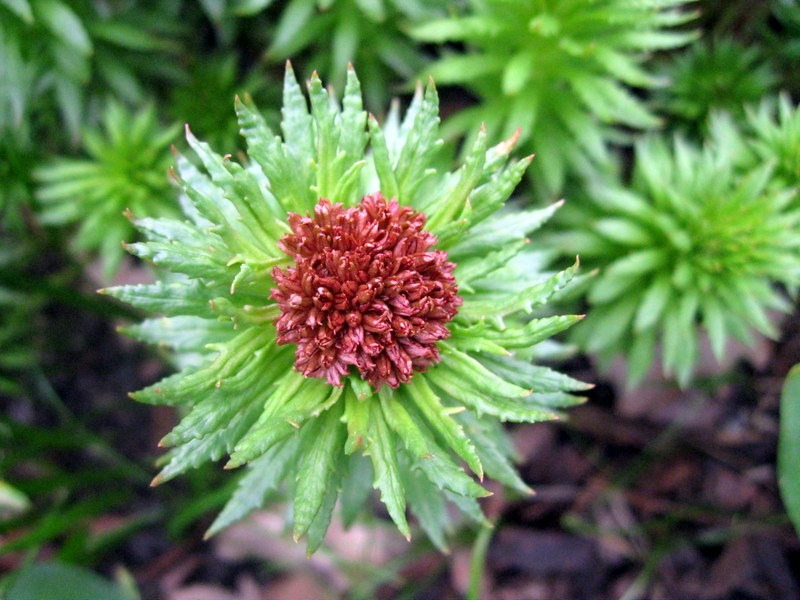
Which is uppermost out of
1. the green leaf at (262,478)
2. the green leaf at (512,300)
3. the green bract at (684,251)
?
the green leaf at (512,300)

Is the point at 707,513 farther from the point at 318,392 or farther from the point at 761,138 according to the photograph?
the point at 318,392

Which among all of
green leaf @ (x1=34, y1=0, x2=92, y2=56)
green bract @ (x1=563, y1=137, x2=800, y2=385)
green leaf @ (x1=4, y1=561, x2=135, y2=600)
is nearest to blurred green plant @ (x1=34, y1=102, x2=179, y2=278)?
green leaf @ (x1=34, y1=0, x2=92, y2=56)

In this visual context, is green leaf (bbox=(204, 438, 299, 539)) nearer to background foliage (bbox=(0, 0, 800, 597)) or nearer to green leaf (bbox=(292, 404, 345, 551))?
green leaf (bbox=(292, 404, 345, 551))

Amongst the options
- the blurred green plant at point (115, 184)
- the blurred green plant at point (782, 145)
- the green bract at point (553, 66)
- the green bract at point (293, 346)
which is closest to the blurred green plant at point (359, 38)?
the green bract at point (553, 66)

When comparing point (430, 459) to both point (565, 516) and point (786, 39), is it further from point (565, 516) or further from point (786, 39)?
point (786, 39)

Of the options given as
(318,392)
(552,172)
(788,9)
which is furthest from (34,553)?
(788,9)

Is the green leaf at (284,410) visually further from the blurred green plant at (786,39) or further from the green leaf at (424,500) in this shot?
the blurred green plant at (786,39)
